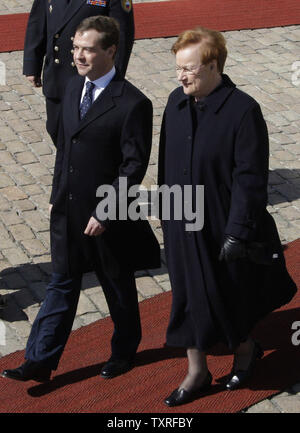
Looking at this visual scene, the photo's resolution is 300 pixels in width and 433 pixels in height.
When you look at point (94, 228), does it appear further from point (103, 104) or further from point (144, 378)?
point (144, 378)

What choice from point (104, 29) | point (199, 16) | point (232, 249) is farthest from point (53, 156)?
point (199, 16)

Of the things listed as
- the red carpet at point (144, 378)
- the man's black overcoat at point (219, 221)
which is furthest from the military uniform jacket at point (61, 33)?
the red carpet at point (144, 378)

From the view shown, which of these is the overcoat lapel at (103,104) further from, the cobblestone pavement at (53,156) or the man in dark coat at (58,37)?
the cobblestone pavement at (53,156)

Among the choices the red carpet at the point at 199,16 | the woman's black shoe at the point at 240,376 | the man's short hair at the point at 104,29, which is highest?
the man's short hair at the point at 104,29

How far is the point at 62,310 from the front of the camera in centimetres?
484

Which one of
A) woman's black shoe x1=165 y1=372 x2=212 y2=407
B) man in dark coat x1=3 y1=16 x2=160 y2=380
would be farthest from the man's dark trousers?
woman's black shoe x1=165 y1=372 x2=212 y2=407

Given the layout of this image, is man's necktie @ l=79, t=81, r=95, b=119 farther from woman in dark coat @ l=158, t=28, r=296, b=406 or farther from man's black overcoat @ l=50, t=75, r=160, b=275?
woman in dark coat @ l=158, t=28, r=296, b=406

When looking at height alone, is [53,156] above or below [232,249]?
below

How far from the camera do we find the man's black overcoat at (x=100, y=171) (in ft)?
14.7

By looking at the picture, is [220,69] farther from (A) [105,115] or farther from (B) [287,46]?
(B) [287,46]

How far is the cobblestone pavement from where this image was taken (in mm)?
5816

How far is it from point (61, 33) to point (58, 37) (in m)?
0.04

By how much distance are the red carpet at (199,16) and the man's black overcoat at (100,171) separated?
5.95 m

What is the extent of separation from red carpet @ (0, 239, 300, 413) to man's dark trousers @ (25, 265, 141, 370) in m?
0.21
